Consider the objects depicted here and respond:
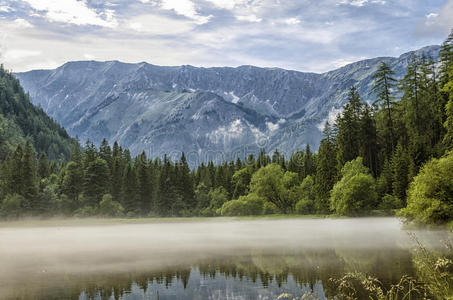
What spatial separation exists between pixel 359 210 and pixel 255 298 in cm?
7286

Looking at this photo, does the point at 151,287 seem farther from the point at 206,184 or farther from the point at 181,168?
the point at 206,184

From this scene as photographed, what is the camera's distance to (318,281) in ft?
85.6

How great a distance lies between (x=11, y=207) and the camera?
128 metres

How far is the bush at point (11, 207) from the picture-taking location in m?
127

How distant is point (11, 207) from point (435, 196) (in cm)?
11282

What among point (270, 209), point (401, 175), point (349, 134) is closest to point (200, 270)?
point (401, 175)

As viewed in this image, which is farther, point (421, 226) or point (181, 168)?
point (181, 168)

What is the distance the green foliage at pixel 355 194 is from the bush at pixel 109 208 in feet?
233

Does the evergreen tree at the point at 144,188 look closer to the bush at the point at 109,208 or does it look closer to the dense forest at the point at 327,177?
the dense forest at the point at 327,177

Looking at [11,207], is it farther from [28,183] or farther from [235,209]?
[235,209]

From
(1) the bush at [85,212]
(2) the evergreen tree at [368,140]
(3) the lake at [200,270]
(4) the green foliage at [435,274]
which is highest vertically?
(2) the evergreen tree at [368,140]

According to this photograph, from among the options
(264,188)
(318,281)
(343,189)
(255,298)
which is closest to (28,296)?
(255,298)

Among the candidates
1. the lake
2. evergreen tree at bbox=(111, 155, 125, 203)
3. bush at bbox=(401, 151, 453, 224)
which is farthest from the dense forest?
the lake

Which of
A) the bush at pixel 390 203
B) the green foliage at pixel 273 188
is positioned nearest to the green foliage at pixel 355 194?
the bush at pixel 390 203
